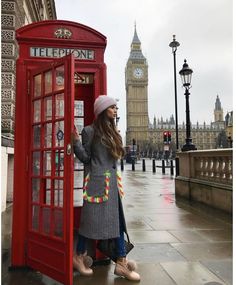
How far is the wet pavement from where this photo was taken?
348 centimetres

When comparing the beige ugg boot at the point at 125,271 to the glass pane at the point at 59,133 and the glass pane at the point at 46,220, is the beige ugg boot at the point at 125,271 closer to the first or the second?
the glass pane at the point at 46,220

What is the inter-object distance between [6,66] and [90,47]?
5.30m

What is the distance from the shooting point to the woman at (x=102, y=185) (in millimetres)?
3359

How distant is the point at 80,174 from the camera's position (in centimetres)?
438

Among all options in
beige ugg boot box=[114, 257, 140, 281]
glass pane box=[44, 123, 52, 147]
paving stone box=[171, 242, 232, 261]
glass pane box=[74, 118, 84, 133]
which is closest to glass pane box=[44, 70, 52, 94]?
glass pane box=[44, 123, 52, 147]

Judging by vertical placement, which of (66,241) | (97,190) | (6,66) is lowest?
(66,241)

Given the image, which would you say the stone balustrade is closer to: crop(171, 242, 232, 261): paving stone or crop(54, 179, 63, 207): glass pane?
crop(171, 242, 232, 261): paving stone

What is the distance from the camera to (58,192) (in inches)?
135

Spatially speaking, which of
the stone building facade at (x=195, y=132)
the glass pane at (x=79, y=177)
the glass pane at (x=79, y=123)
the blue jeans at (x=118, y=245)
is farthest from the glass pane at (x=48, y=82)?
the stone building facade at (x=195, y=132)

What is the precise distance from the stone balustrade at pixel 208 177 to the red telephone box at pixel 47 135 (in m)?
4.79

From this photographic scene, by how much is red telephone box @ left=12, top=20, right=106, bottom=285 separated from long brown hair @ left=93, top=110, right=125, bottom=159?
37 cm

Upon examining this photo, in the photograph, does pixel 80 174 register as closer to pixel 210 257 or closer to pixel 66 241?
pixel 66 241

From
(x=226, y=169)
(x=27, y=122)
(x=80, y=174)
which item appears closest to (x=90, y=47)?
(x=27, y=122)

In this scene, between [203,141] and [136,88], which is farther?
[203,141]
